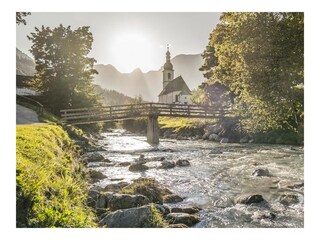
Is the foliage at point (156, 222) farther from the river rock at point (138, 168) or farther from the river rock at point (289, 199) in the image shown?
the river rock at point (138, 168)

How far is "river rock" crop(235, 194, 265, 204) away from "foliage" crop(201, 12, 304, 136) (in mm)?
2449

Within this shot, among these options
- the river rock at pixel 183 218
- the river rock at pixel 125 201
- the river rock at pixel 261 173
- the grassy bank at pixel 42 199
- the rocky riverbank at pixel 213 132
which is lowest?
the river rock at pixel 183 218

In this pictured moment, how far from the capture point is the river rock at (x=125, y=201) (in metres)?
6.59

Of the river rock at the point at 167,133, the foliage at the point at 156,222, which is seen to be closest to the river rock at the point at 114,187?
the foliage at the point at 156,222

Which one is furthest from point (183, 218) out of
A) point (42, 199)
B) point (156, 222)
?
point (42, 199)

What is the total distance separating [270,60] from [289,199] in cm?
351

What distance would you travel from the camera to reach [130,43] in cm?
777

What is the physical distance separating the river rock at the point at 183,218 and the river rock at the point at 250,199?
1.47 metres

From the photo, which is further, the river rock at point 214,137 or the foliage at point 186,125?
the foliage at point 186,125

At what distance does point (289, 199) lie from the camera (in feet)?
23.7

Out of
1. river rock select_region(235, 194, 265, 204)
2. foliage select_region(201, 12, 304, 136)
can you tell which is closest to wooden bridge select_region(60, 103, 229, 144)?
foliage select_region(201, 12, 304, 136)

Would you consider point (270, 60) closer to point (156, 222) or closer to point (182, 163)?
point (156, 222)

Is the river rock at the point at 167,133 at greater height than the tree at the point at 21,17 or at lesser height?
lesser
